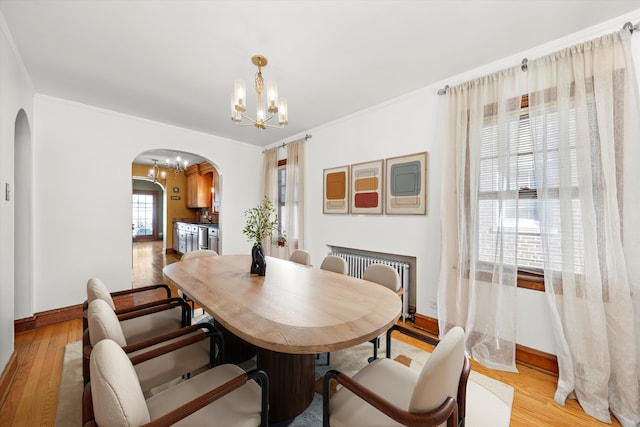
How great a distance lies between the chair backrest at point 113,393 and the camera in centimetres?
76

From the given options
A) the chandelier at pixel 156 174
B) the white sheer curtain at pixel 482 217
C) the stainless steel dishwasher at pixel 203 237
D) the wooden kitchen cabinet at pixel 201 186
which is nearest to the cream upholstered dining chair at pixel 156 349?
the white sheer curtain at pixel 482 217

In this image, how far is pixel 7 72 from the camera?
1.93m

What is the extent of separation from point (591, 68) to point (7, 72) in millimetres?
4424

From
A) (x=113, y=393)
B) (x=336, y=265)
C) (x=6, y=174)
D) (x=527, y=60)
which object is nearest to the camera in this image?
(x=113, y=393)

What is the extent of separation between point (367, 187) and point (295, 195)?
150 centimetres

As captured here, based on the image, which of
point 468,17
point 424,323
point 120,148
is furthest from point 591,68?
point 120,148

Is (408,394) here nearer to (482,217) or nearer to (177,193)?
(482,217)

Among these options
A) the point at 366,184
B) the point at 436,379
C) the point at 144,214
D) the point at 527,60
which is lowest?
the point at 436,379

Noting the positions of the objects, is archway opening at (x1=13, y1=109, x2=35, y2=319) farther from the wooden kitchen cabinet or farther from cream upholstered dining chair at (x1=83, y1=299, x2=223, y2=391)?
the wooden kitchen cabinet

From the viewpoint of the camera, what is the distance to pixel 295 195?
4.38m

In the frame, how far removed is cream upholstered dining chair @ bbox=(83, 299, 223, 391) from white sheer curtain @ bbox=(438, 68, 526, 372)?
2150mm

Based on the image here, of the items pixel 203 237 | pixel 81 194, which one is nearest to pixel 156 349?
pixel 81 194

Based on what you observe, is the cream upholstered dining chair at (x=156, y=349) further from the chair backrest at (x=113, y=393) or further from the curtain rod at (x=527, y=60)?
the curtain rod at (x=527, y=60)

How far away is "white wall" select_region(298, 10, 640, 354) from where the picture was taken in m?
2.10
